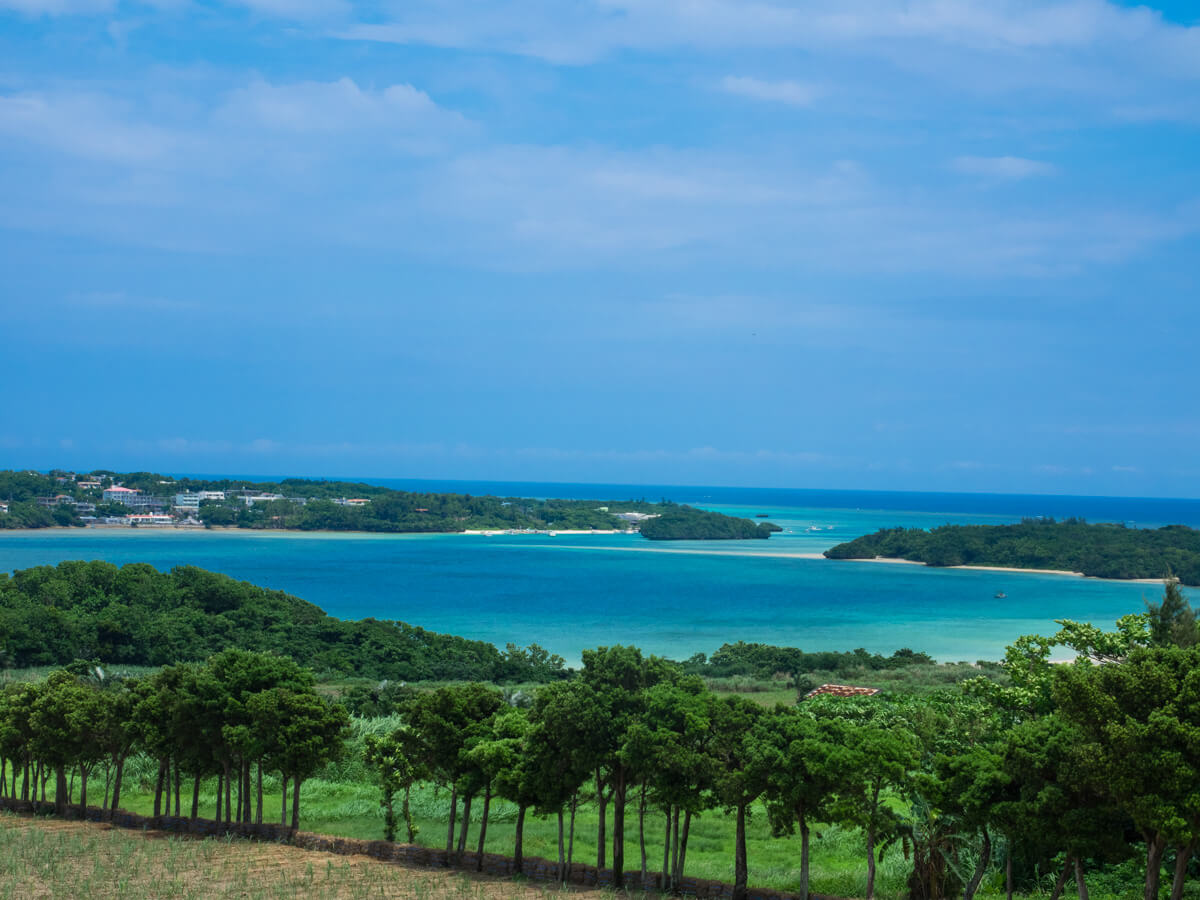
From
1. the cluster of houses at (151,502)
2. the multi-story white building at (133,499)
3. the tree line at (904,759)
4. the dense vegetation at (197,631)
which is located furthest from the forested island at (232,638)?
the multi-story white building at (133,499)

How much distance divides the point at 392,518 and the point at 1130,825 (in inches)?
6411

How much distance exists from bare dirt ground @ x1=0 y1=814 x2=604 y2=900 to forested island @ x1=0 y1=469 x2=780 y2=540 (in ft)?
490

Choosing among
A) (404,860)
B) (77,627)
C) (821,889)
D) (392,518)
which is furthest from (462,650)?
(392,518)

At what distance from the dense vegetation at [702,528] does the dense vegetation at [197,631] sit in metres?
113

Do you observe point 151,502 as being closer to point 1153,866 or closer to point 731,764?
point 731,764

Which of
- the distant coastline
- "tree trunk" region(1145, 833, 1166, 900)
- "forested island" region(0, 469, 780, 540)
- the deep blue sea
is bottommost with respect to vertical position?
the deep blue sea

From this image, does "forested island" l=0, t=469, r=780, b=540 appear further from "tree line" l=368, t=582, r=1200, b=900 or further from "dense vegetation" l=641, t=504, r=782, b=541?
"tree line" l=368, t=582, r=1200, b=900

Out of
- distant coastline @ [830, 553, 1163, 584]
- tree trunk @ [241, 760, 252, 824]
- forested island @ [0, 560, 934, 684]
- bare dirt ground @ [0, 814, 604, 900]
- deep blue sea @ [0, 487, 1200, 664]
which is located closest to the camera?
bare dirt ground @ [0, 814, 604, 900]

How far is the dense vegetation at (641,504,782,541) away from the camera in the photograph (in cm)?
17175

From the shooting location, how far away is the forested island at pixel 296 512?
165 metres

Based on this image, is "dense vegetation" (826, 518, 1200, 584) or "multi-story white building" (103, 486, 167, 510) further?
"multi-story white building" (103, 486, 167, 510)

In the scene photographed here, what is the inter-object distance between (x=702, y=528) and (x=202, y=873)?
158 meters

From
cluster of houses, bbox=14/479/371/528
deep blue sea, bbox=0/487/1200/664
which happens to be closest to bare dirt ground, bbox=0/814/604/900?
deep blue sea, bbox=0/487/1200/664

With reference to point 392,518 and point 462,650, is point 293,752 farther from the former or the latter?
point 392,518
